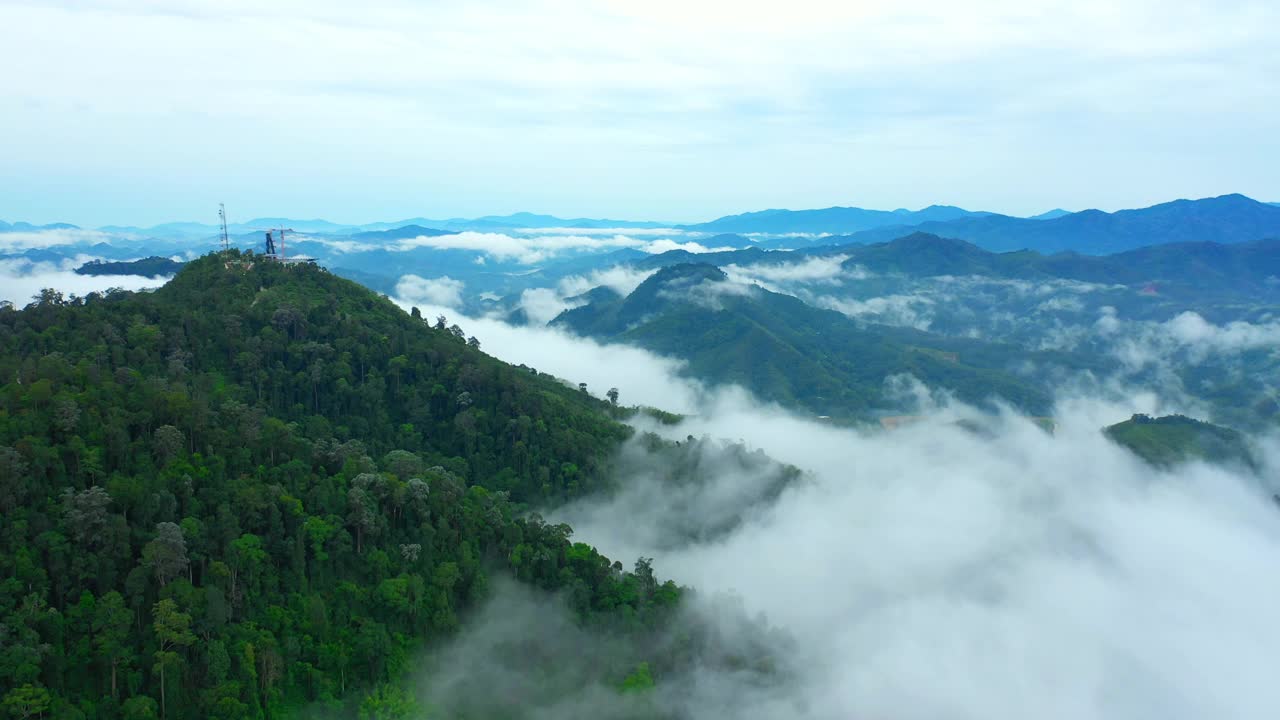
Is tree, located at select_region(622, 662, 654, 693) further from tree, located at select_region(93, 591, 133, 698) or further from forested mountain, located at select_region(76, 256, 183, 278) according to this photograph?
forested mountain, located at select_region(76, 256, 183, 278)

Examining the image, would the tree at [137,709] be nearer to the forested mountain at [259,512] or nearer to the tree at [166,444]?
the forested mountain at [259,512]

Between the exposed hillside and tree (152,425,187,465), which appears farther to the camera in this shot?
the exposed hillside

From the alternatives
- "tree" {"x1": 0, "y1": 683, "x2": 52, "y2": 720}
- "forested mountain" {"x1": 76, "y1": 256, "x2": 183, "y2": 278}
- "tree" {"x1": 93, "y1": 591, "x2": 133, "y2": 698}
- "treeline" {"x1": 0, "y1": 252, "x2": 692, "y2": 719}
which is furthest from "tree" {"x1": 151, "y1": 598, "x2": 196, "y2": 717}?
"forested mountain" {"x1": 76, "y1": 256, "x2": 183, "y2": 278}

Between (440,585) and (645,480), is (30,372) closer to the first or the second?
(440,585)

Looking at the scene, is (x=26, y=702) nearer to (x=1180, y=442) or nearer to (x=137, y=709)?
(x=137, y=709)

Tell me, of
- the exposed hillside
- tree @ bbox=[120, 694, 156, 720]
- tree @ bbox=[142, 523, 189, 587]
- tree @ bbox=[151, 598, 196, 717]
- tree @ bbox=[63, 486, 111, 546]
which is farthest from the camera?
the exposed hillside

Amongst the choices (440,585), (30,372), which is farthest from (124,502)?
(440,585)

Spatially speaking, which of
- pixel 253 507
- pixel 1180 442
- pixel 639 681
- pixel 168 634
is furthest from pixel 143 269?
pixel 1180 442
